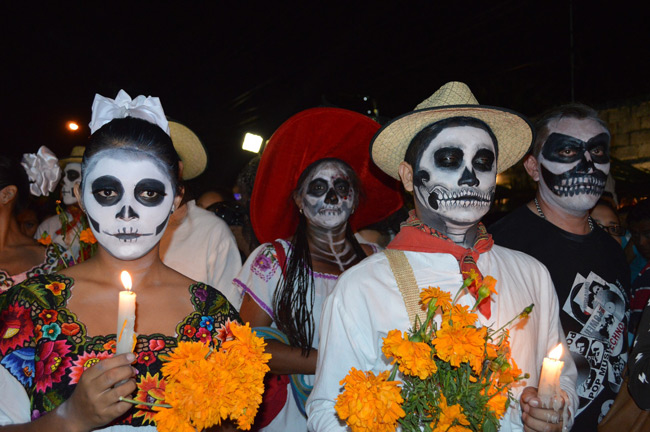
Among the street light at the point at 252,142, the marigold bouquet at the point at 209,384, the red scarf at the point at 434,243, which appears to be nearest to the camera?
the marigold bouquet at the point at 209,384

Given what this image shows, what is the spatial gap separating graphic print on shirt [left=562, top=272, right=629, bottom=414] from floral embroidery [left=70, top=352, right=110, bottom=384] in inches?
87.7

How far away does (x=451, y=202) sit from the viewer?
2.29m

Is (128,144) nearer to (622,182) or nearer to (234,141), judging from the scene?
(622,182)

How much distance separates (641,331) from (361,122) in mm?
1794

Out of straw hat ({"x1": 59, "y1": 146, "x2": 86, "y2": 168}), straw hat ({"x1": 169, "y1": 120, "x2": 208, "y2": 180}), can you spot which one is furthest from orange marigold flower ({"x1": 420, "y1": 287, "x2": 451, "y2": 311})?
straw hat ({"x1": 59, "y1": 146, "x2": 86, "y2": 168})

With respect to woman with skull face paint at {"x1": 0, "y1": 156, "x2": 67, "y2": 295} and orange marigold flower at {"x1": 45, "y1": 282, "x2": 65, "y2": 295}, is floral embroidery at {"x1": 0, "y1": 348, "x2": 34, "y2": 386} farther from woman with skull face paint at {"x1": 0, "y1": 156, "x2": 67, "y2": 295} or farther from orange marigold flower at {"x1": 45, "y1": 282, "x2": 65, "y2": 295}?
woman with skull face paint at {"x1": 0, "y1": 156, "x2": 67, "y2": 295}

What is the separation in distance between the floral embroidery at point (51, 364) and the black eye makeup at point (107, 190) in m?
0.52

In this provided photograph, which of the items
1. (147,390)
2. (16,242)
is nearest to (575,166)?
(147,390)

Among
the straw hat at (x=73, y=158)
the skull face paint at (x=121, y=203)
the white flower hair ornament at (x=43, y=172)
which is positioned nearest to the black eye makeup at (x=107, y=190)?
the skull face paint at (x=121, y=203)

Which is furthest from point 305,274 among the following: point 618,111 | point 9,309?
point 618,111

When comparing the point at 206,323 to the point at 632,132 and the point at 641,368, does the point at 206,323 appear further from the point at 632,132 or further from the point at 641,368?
the point at 632,132

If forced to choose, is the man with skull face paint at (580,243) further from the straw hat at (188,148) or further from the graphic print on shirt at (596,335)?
the straw hat at (188,148)

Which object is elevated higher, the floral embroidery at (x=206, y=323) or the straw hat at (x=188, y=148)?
the straw hat at (x=188, y=148)

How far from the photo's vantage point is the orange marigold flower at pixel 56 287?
6.41 ft
